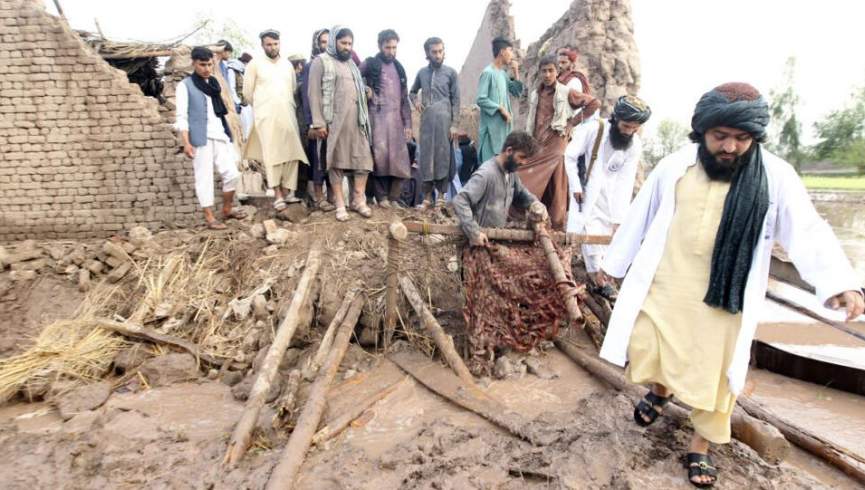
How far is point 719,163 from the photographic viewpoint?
2.21 meters

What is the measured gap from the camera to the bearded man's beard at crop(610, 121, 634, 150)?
159 inches

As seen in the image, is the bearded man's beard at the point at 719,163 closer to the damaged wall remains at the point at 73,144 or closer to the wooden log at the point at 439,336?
the wooden log at the point at 439,336

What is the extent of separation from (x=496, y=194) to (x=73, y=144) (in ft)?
18.9

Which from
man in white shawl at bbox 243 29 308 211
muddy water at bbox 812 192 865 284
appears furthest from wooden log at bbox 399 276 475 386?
muddy water at bbox 812 192 865 284

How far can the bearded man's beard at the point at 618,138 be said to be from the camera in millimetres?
4035

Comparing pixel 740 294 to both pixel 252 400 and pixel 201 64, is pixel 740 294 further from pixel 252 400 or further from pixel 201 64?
pixel 201 64

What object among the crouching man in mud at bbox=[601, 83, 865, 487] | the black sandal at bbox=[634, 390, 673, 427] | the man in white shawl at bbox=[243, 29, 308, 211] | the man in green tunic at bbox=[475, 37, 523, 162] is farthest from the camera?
the man in green tunic at bbox=[475, 37, 523, 162]

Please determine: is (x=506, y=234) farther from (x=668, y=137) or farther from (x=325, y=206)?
(x=668, y=137)

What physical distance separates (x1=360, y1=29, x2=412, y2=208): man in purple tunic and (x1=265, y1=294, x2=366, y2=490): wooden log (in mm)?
2155

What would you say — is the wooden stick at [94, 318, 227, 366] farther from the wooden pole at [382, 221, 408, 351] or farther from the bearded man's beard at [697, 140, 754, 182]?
the bearded man's beard at [697, 140, 754, 182]

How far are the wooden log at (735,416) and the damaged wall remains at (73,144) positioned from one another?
522cm

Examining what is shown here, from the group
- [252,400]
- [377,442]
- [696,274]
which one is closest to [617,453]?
→ [696,274]

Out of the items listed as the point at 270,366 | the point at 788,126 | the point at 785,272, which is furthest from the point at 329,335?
the point at 788,126

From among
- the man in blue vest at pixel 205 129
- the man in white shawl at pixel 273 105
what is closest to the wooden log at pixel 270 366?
the man in white shawl at pixel 273 105
